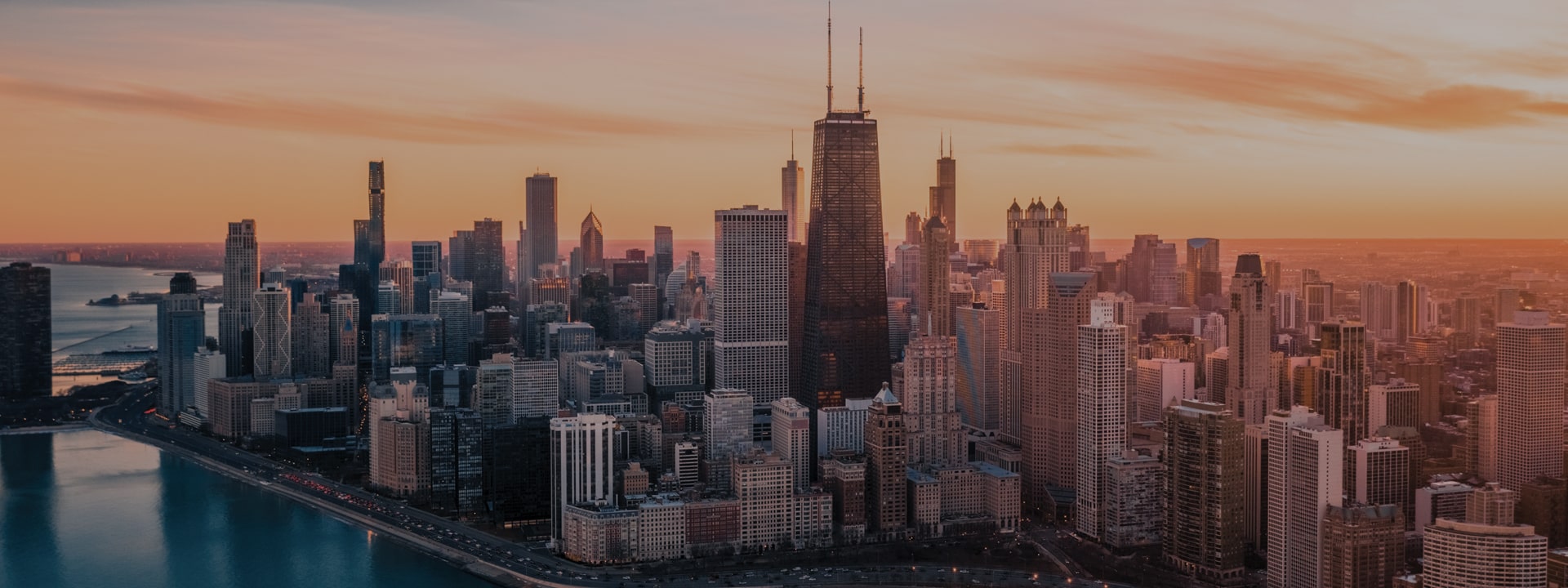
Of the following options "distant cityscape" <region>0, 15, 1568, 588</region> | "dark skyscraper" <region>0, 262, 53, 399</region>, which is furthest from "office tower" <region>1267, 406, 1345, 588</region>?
"dark skyscraper" <region>0, 262, 53, 399</region>

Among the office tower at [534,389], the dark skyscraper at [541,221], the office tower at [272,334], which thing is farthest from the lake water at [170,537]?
the dark skyscraper at [541,221]

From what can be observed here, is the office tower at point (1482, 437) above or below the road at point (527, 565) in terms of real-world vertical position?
above

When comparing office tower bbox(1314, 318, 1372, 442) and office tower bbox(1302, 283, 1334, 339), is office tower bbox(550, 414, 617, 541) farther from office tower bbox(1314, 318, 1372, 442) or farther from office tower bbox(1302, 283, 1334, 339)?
office tower bbox(1302, 283, 1334, 339)

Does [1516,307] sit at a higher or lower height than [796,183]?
lower

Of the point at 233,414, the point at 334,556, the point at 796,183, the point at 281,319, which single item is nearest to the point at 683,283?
the point at 796,183

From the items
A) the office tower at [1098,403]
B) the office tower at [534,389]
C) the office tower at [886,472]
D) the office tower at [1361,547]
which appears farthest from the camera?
the office tower at [534,389]

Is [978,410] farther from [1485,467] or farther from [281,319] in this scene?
[281,319]

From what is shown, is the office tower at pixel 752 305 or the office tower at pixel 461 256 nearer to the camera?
the office tower at pixel 752 305

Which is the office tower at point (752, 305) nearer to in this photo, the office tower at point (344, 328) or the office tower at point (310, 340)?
the office tower at point (344, 328)
